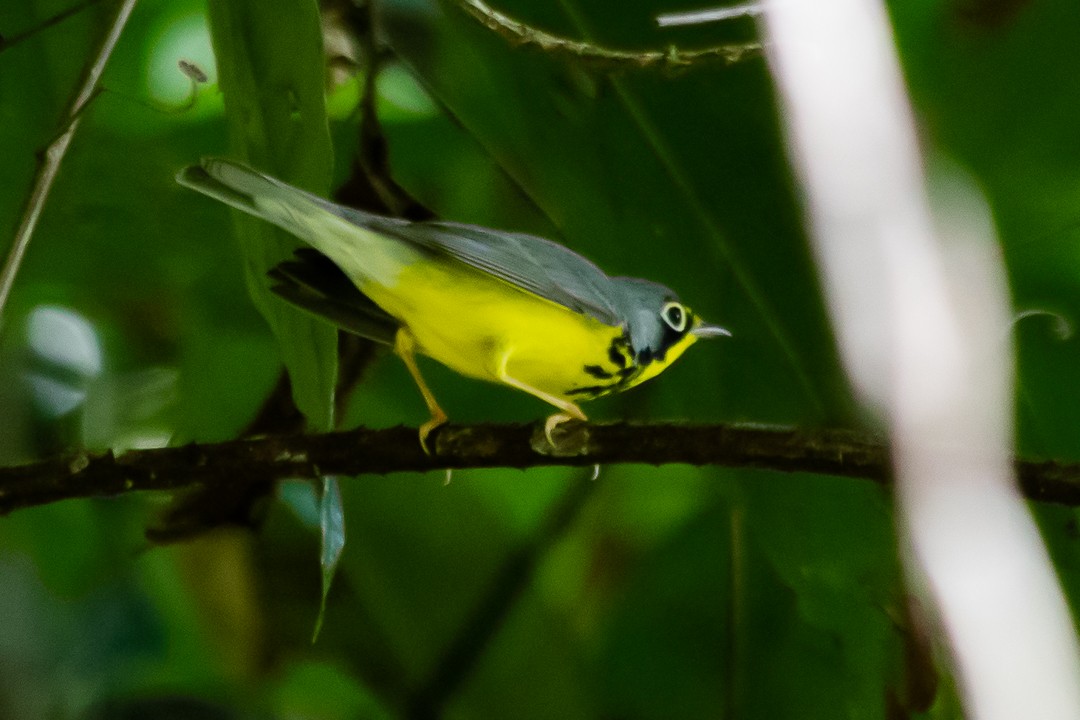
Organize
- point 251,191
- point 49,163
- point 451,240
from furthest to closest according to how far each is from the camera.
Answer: point 49,163 → point 451,240 → point 251,191

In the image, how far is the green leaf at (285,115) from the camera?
0.97 m

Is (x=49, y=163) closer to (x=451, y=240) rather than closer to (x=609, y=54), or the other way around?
(x=451, y=240)

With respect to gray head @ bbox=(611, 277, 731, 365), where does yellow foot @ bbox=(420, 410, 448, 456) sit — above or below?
below

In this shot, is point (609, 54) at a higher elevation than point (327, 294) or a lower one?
higher

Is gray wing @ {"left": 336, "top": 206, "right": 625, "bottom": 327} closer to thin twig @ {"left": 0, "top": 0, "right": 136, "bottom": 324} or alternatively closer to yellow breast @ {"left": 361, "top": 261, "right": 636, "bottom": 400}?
yellow breast @ {"left": 361, "top": 261, "right": 636, "bottom": 400}

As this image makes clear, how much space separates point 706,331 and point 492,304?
239 millimetres

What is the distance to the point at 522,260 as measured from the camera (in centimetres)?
99

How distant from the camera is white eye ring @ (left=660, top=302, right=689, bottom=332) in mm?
1079

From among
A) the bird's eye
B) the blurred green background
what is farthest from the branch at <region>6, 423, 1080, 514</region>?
the blurred green background

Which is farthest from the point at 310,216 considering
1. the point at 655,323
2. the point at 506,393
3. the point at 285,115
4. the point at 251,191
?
the point at 506,393

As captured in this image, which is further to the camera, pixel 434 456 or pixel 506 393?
pixel 506 393

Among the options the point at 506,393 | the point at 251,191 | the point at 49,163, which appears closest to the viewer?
the point at 251,191

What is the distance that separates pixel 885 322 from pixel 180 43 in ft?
4.16

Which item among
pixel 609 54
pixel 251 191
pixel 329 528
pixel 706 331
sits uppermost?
pixel 609 54
